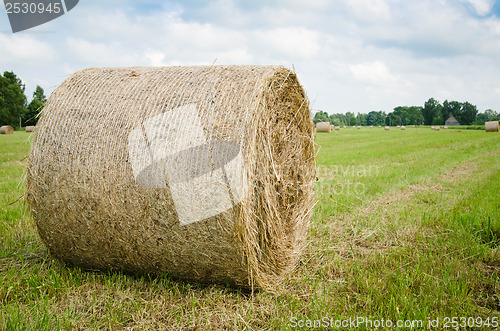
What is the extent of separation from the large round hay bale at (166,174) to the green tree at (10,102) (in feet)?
196

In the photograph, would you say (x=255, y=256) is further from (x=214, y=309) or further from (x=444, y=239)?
(x=444, y=239)

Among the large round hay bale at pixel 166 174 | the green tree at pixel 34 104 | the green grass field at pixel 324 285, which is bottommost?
the green grass field at pixel 324 285

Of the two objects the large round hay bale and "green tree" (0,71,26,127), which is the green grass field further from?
"green tree" (0,71,26,127)

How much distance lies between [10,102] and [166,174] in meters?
63.6

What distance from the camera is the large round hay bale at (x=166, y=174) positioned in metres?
3.23

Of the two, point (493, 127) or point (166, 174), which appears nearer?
point (166, 174)

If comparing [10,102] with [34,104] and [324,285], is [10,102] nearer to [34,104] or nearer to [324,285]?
[34,104]

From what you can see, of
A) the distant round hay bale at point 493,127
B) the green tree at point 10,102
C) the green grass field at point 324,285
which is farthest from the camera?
the green tree at point 10,102

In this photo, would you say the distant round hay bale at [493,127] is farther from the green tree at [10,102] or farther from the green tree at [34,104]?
the green tree at [10,102]

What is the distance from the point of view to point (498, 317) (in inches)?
118

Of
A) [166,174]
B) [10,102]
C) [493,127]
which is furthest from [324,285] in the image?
[10,102]

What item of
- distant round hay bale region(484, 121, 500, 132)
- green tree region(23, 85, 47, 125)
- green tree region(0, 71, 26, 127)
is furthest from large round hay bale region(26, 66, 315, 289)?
green tree region(0, 71, 26, 127)

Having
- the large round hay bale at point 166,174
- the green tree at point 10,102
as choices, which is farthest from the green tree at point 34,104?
the large round hay bale at point 166,174

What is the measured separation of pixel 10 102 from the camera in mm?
55312
